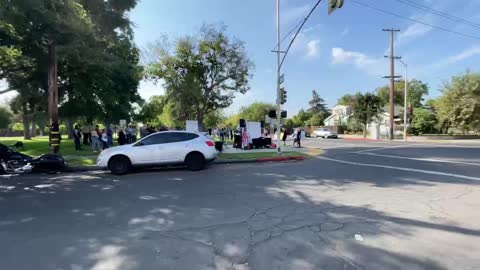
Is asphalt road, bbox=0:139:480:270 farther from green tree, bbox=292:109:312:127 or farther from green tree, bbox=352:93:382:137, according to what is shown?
green tree, bbox=292:109:312:127

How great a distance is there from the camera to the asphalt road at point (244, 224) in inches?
180

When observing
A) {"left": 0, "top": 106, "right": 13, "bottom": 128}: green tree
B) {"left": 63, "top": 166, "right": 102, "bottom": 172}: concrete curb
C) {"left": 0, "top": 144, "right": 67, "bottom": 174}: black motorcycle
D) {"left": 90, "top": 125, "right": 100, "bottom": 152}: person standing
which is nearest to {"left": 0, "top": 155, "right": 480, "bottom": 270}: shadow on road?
{"left": 0, "top": 144, "right": 67, "bottom": 174}: black motorcycle

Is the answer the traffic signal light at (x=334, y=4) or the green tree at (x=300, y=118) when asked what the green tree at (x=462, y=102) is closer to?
the traffic signal light at (x=334, y=4)

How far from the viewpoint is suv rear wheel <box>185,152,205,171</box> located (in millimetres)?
14023

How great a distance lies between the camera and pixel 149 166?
14.2 meters

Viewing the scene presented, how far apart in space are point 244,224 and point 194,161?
8108 mm

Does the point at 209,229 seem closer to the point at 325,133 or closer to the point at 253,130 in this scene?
the point at 253,130

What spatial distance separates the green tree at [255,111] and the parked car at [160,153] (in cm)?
8266

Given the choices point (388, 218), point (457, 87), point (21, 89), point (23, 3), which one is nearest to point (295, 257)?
point (388, 218)

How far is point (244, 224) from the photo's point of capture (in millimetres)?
6148

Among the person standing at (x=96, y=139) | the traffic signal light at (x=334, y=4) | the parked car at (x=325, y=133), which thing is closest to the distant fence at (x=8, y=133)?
the parked car at (x=325, y=133)

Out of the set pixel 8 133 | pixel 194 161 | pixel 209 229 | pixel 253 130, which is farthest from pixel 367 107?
pixel 8 133

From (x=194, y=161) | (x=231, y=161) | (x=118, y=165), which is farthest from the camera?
(x=231, y=161)

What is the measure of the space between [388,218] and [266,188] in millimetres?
3747
